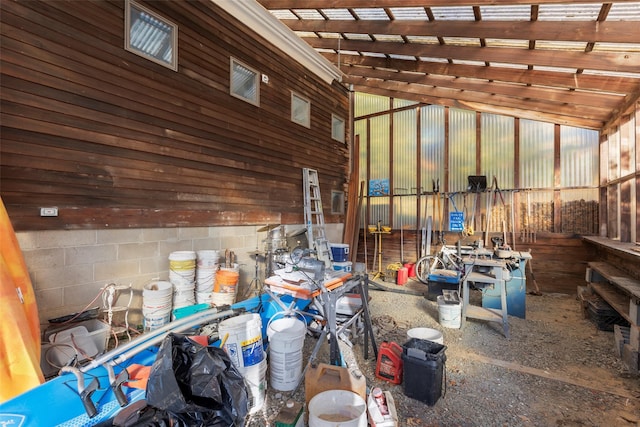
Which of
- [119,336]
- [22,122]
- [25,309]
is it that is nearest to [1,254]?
[25,309]

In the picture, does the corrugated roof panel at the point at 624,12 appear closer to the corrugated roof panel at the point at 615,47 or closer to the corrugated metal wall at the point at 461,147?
the corrugated roof panel at the point at 615,47

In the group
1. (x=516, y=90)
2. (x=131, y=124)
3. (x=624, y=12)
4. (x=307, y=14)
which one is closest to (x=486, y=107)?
(x=516, y=90)

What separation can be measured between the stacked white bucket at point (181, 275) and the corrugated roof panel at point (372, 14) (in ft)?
15.4

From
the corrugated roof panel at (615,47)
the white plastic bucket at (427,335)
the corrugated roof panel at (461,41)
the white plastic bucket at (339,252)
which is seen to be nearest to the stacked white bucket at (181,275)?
the white plastic bucket at (427,335)

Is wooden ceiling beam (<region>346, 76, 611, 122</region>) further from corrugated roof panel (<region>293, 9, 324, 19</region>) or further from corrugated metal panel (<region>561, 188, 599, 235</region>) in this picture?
corrugated roof panel (<region>293, 9, 324, 19</region>)

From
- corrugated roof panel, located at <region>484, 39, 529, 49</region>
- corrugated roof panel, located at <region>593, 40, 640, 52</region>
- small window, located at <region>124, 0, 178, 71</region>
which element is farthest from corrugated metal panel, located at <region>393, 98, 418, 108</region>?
small window, located at <region>124, 0, 178, 71</region>

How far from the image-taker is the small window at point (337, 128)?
324 inches

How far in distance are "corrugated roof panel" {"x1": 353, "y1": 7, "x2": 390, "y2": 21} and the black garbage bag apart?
205 inches

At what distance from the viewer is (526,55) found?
4152mm

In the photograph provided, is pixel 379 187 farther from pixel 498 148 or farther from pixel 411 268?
→ pixel 498 148

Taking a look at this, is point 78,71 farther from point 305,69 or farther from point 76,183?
point 305,69

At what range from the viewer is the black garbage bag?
1.53 m

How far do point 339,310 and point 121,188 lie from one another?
336cm

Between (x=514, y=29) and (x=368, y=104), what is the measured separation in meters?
6.07
